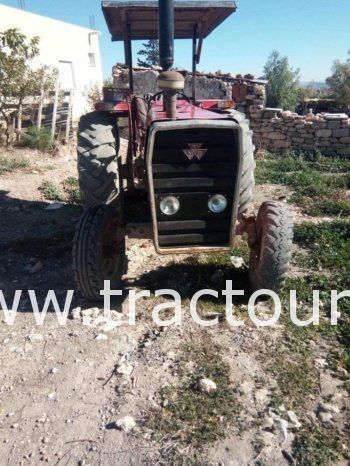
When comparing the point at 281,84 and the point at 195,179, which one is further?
the point at 281,84

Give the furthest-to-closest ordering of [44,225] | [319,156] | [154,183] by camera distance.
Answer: [319,156] → [44,225] → [154,183]

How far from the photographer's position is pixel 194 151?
3137 mm

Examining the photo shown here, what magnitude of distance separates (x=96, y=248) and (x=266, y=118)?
26.8ft

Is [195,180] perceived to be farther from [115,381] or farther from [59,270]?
[59,270]

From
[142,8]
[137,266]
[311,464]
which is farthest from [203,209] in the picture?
[142,8]

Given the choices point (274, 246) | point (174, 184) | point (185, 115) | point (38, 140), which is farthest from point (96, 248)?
point (38, 140)

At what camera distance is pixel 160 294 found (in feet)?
12.7

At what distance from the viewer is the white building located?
14.9 meters

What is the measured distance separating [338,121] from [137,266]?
7075 millimetres


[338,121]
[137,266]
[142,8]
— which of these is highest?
[142,8]

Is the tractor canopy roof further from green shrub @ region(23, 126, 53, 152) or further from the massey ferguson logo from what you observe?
green shrub @ region(23, 126, 53, 152)

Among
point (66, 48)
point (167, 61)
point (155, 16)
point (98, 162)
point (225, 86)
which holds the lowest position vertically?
point (98, 162)

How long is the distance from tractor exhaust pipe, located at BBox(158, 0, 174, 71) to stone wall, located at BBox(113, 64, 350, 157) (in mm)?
5977

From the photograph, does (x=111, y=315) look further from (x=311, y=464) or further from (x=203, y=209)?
(x=311, y=464)
